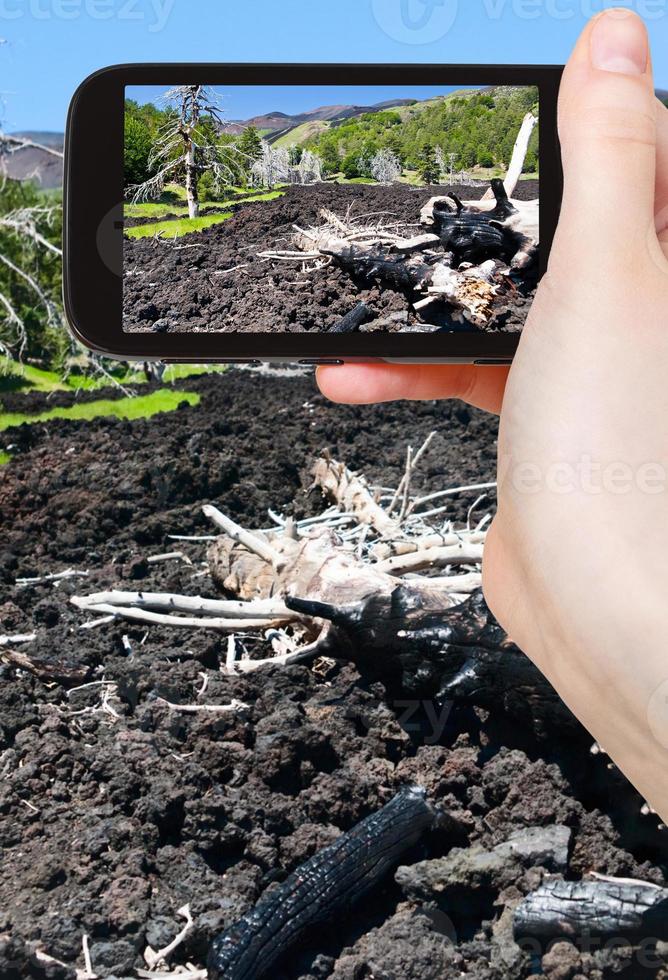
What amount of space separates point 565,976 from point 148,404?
3689 mm

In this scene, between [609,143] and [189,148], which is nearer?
[609,143]

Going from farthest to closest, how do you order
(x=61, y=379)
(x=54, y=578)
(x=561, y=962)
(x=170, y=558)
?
1. (x=61, y=379)
2. (x=170, y=558)
3. (x=54, y=578)
4. (x=561, y=962)

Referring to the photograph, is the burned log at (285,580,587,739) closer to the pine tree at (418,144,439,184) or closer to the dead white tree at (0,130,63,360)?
the pine tree at (418,144,439,184)

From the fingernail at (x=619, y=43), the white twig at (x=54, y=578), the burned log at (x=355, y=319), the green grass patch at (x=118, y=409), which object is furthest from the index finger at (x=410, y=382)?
the green grass patch at (x=118, y=409)

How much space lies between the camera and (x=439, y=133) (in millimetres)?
1830

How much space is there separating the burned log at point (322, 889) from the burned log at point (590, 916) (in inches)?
12.4

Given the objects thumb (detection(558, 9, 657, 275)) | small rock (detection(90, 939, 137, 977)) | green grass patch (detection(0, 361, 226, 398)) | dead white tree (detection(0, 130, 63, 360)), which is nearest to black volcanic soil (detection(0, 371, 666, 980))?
small rock (detection(90, 939, 137, 977))

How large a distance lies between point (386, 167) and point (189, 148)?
411 mm

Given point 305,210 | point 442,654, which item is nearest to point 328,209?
point 305,210

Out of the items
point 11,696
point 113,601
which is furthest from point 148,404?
point 11,696

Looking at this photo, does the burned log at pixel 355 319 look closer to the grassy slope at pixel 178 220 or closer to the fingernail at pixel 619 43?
the grassy slope at pixel 178 220

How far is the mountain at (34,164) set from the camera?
523 centimetres

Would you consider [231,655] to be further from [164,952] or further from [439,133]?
[439,133]

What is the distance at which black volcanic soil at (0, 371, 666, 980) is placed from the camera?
205 centimetres
